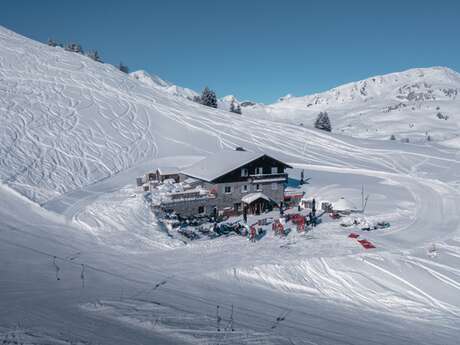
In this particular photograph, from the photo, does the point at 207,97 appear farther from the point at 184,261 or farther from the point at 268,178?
the point at 184,261

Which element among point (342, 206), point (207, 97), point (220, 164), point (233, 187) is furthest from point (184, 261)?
point (207, 97)

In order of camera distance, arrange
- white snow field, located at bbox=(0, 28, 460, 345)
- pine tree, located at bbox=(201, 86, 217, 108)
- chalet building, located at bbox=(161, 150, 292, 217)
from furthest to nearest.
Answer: pine tree, located at bbox=(201, 86, 217, 108) → chalet building, located at bbox=(161, 150, 292, 217) → white snow field, located at bbox=(0, 28, 460, 345)

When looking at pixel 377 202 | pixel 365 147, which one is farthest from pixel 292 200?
pixel 365 147

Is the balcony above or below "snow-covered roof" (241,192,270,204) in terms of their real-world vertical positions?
above

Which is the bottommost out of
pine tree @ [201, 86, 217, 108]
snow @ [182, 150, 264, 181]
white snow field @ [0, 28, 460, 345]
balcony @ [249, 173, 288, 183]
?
white snow field @ [0, 28, 460, 345]

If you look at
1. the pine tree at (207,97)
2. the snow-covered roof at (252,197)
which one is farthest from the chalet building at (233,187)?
the pine tree at (207,97)

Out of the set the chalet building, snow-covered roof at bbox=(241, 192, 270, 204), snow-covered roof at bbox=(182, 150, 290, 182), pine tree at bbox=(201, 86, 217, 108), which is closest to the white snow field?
the chalet building

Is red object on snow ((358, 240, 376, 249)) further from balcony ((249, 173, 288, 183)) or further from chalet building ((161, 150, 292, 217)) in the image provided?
balcony ((249, 173, 288, 183))
